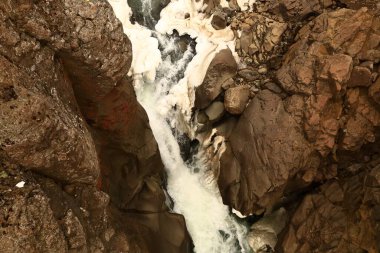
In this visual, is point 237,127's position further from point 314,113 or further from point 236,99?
point 314,113

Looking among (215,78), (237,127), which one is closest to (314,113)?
(237,127)

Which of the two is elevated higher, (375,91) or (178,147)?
(375,91)

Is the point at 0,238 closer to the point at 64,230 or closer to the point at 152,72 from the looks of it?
the point at 64,230

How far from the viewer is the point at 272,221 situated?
10148mm

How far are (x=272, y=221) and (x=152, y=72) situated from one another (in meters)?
5.16

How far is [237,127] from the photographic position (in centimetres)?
998

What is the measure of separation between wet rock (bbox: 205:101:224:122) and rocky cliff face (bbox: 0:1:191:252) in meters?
2.94

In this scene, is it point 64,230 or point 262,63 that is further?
point 262,63

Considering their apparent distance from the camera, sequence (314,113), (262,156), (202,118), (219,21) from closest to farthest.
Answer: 1. (314,113)
2. (262,156)
3. (202,118)
4. (219,21)

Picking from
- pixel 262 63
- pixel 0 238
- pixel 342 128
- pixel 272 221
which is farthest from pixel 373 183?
pixel 0 238

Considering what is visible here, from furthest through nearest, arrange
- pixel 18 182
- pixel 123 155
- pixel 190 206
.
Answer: pixel 190 206 < pixel 123 155 < pixel 18 182

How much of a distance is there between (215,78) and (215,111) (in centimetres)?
89

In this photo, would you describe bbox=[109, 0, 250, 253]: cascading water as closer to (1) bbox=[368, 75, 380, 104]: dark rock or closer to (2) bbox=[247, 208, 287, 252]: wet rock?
(2) bbox=[247, 208, 287, 252]: wet rock

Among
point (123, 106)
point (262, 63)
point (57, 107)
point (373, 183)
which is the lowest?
point (373, 183)
